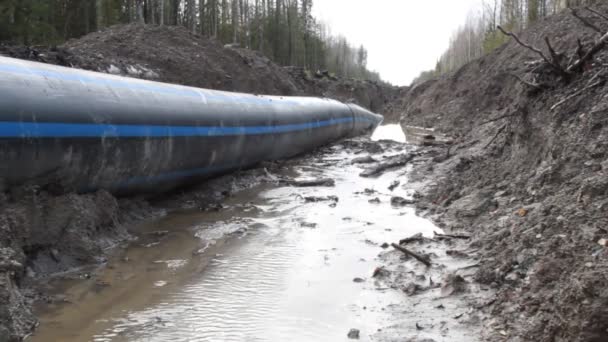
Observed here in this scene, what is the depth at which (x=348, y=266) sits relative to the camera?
14.7 feet

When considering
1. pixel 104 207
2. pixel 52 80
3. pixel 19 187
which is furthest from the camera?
pixel 104 207

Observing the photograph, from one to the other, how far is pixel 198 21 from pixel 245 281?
31385 millimetres

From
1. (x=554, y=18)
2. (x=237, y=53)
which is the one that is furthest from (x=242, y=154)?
(x=554, y=18)

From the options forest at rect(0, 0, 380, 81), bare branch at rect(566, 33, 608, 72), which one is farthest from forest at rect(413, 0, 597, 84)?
forest at rect(0, 0, 380, 81)

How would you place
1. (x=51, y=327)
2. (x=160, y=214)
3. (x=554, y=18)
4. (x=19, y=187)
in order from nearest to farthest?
(x=51, y=327), (x=19, y=187), (x=160, y=214), (x=554, y=18)

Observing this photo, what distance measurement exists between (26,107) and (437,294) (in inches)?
149

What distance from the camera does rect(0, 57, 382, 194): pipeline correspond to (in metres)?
4.36

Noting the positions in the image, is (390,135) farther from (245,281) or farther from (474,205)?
(245,281)

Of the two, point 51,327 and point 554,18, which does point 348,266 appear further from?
point 554,18

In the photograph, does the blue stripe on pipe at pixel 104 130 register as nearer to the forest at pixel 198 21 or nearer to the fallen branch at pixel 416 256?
the fallen branch at pixel 416 256

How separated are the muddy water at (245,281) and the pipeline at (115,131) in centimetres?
76

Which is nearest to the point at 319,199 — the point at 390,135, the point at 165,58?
the point at 165,58

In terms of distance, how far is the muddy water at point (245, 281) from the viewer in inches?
131

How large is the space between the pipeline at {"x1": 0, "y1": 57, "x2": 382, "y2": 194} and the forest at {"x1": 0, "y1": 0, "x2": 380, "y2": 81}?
6.50 meters
